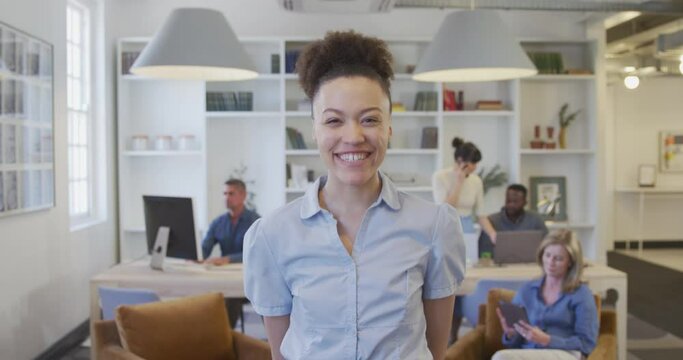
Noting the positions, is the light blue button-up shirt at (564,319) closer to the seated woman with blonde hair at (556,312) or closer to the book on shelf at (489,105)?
the seated woman with blonde hair at (556,312)

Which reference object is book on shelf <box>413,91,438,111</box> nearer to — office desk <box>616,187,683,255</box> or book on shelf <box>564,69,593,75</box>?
book on shelf <box>564,69,593,75</box>

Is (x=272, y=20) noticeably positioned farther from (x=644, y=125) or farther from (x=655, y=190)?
(x=644, y=125)

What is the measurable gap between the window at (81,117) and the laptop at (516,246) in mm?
3537

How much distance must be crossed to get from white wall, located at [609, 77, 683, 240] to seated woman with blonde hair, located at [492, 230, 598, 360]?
8.88 meters

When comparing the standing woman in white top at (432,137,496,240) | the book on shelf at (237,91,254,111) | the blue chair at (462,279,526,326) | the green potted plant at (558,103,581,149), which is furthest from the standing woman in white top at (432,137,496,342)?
the book on shelf at (237,91,254,111)

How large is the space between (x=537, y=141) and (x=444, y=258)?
6.56m

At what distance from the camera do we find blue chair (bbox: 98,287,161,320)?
392cm

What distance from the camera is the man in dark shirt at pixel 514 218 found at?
5.41m

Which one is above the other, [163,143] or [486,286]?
[163,143]

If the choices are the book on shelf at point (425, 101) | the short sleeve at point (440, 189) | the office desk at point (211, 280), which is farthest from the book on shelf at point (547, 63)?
the office desk at point (211, 280)

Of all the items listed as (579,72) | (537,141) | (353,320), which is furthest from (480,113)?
(353,320)

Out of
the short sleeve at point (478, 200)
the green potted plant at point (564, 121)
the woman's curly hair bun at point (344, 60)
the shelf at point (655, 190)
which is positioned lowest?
the shelf at point (655, 190)

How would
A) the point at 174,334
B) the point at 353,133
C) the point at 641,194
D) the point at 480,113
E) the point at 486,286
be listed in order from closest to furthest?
the point at 353,133, the point at 174,334, the point at 486,286, the point at 480,113, the point at 641,194

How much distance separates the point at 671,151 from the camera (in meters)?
11.7
